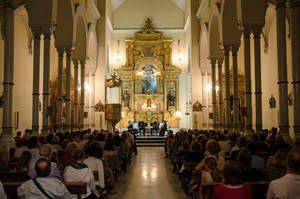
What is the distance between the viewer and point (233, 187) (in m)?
3.72

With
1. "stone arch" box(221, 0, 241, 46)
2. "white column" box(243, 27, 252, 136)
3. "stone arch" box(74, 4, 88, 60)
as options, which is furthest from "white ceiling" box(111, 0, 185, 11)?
"white column" box(243, 27, 252, 136)

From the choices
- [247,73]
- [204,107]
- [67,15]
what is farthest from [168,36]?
[247,73]

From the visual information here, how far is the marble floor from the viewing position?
825 centimetres

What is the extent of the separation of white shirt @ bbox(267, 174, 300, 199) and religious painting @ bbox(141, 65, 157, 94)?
3011cm

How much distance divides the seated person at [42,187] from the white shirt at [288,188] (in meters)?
2.36

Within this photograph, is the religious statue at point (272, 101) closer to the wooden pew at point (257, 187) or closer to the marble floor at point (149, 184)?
the marble floor at point (149, 184)

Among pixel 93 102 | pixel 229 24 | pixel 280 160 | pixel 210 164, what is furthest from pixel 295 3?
pixel 93 102

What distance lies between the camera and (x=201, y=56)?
86.0 feet

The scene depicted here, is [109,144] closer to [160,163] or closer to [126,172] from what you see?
[126,172]

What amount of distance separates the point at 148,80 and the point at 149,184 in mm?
24271

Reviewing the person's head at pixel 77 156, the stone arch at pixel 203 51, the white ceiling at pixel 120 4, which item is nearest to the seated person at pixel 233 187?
the person's head at pixel 77 156

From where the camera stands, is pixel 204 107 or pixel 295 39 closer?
pixel 295 39

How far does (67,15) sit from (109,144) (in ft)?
33.3

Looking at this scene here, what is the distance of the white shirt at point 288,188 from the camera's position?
3523 mm
